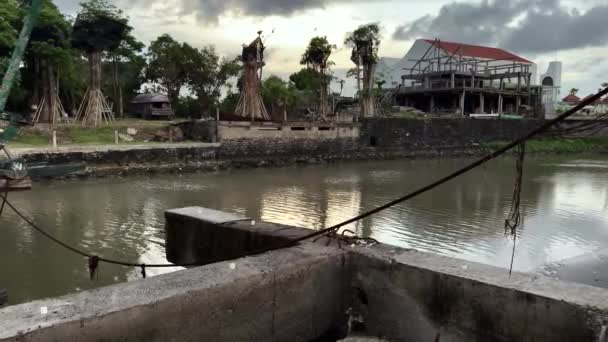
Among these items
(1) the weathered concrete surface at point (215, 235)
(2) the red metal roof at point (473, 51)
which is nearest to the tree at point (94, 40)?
(1) the weathered concrete surface at point (215, 235)

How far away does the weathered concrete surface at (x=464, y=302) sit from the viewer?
260cm

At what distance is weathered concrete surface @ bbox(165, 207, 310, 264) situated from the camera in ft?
13.8

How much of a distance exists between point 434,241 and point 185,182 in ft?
32.7

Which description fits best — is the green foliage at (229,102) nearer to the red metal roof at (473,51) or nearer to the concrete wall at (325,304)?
the red metal roof at (473,51)

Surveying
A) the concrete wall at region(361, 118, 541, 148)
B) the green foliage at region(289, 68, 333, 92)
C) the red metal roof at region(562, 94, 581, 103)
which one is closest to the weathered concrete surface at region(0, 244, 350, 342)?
the concrete wall at region(361, 118, 541, 148)

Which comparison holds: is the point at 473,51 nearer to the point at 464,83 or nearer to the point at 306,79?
the point at 464,83

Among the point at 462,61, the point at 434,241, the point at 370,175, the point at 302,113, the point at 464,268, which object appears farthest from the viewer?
the point at 462,61

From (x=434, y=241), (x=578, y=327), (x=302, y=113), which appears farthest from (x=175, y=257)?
(x=302, y=113)

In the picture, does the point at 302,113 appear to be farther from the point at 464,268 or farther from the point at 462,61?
the point at 464,268

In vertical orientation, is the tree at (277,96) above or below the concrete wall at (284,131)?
above

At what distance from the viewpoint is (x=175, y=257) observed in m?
5.39

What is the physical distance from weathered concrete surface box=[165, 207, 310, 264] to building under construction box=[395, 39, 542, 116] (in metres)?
31.3

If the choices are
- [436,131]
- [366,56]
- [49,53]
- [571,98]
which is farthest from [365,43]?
[571,98]

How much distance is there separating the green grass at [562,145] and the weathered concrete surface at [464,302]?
2940 cm
